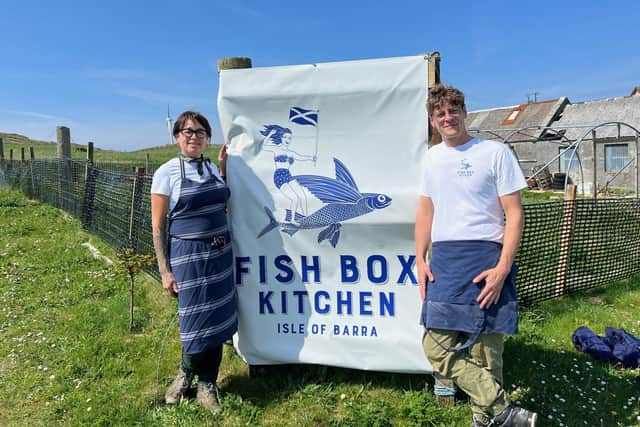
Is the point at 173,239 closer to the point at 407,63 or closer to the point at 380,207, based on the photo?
the point at 380,207

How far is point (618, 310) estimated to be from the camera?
4891 mm

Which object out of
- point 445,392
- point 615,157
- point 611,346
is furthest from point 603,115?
Result: point 445,392

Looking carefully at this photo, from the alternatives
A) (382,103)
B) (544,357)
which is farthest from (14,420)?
(544,357)

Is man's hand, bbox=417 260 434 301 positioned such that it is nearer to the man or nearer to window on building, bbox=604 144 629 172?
the man

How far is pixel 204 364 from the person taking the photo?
3.05m

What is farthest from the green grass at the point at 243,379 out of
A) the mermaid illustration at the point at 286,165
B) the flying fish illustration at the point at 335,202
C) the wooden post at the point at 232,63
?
the wooden post at the point at 232,63

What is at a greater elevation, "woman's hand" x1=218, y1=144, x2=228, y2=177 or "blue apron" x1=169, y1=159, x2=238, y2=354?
"woman's hand" x1=218, y1=144, x2=228, y2=177

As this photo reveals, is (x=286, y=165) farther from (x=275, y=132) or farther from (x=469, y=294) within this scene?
(x=469, y=294)

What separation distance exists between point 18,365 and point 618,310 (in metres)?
6.01

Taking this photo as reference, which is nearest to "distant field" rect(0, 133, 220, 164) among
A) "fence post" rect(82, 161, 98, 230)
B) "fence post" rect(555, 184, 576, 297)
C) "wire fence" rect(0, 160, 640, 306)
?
"fence post" rect(82, 161, 98, 230)

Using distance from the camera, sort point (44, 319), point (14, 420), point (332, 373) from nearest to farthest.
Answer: point (14, 420), point (332, 373), point (44, 319)

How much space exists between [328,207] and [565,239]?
3732mm

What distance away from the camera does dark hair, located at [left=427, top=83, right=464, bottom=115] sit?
2.32 m

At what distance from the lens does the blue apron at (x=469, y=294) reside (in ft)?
7.62
